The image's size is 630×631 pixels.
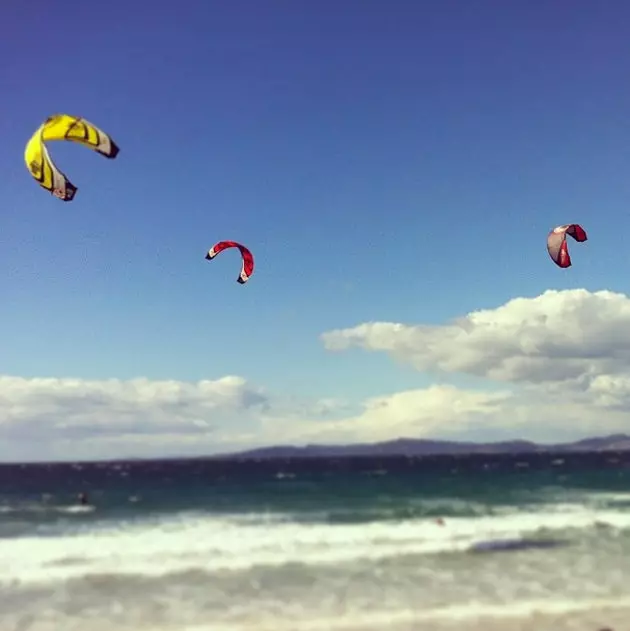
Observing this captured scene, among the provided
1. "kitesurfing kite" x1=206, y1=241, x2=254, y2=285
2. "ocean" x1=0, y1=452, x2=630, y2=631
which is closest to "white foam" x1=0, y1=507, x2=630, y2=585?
"ocean" x1=0, y1=452, x2=630, y2=631

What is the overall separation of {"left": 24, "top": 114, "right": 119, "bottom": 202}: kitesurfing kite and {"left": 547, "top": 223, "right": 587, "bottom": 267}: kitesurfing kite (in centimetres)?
658

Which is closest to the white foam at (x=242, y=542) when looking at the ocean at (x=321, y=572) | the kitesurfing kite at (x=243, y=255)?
the ocean at (x=321, y=572)

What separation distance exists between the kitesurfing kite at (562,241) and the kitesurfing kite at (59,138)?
6.58m

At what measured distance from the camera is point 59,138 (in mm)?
9938

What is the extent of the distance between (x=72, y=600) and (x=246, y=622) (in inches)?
130

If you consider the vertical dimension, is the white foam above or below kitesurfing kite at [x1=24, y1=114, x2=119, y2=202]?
below

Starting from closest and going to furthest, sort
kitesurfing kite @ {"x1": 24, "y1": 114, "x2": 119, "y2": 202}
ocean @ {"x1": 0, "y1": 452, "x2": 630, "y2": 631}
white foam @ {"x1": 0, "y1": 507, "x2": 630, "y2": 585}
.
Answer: kitesurfing kite @ {"x1": 24, "y1": 114, "x2": 119, "y2": 202} → ocean @ {"x1": 0, "y1": 452, "x2": 630, "y2": 631} → white foam @ {"x1": 0, "y1": 507, "x2": 630, "y2": 585}

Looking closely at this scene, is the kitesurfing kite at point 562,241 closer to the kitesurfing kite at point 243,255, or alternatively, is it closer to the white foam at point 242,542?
the kitesurfing kite at point 243,255

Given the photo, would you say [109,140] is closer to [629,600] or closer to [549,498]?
[629,600]

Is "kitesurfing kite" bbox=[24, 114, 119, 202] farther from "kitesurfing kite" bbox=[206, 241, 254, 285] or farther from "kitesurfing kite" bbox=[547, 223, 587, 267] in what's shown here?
"kitesurfing kite" bbox=[547, 223, 587, 267]

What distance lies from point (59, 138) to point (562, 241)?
291 inches

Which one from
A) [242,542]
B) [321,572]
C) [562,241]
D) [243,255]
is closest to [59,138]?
[243,255]

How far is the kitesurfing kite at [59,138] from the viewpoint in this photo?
31.9 ft

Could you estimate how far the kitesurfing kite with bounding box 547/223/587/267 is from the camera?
12.3 m
